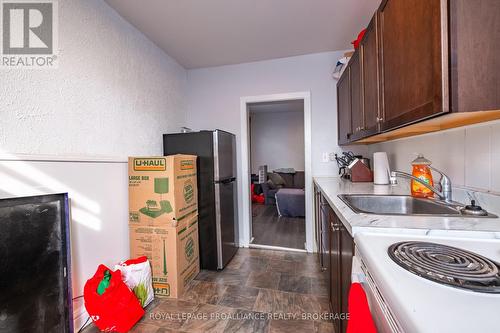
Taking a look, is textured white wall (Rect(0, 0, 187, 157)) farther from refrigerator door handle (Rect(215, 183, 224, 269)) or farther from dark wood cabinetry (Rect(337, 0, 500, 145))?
dark wood cabinetry (Rect(337, 0, 500, 145))

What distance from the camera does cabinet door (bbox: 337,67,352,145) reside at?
2.03 m

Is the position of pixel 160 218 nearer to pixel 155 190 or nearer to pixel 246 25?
pixel 155 190

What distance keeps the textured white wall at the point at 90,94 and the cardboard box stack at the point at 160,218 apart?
34cm

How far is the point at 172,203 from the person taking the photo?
183cm

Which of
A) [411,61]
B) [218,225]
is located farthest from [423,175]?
[218,225]

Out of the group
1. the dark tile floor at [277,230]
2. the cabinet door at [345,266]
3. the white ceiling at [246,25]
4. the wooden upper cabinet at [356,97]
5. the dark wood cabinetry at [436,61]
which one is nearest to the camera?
the dark wood cabinetry at [436,61]

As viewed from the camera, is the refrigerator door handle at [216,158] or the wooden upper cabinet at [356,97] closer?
the wooden upper cabinet at [356,97]

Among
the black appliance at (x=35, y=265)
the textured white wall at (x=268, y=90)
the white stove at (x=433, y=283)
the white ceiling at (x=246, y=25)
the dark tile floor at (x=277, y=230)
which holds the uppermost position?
the white ceiling at (x=246, y=25)

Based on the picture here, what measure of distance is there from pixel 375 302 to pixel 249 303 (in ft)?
4.60

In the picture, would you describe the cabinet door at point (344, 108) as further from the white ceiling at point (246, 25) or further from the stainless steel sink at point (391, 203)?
the stainless steel sink at point (391, 203)

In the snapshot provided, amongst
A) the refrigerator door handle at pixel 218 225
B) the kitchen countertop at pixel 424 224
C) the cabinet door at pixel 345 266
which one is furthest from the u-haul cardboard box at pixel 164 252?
the kitchen countertop at pixel 424 224

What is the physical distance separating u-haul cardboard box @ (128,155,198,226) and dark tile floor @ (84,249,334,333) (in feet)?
2.28

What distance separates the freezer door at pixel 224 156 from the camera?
2.26 m

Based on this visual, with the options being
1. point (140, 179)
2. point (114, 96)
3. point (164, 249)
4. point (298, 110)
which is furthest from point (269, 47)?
point (298, 110)
